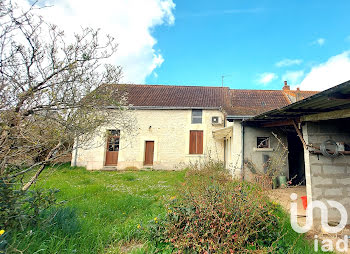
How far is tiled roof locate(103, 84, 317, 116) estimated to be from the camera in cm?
1455

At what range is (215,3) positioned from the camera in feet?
25.8

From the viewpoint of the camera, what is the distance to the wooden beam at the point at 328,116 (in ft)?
10.4

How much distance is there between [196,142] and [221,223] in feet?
39.1

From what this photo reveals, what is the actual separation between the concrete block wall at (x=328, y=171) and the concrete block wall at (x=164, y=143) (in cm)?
981

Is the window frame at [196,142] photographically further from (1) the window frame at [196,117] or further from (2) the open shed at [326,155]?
(2) the open shed at [326,155]

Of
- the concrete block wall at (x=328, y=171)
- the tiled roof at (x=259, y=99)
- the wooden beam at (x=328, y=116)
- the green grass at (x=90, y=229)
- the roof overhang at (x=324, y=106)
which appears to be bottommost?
the green grass at (x=90, y=229)

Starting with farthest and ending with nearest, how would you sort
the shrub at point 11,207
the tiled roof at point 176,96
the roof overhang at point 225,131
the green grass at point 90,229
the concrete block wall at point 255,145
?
the tiled roof at point 176,96 → the roof overhang at point 225,131 → the concrete block wall at point 255,145 → the green grass at point 90,229 → the shrub at point 11,207

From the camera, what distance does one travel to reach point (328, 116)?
356 centimetres

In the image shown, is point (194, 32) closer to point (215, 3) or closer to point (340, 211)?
point (215, 3)

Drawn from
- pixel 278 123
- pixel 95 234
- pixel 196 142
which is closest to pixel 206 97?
pixel 196 142

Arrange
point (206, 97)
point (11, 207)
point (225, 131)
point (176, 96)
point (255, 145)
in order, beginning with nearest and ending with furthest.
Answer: point (11, 207), point (255, 145), point (225, 131), point (206, 97), point (176, 96)

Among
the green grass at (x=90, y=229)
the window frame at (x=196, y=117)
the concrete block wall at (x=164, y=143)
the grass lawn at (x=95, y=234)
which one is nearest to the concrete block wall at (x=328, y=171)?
the grass lawn at (x=95, y=234)

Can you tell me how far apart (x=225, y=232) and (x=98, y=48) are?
4.71 metres

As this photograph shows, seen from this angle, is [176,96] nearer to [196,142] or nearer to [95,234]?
[196,142]
